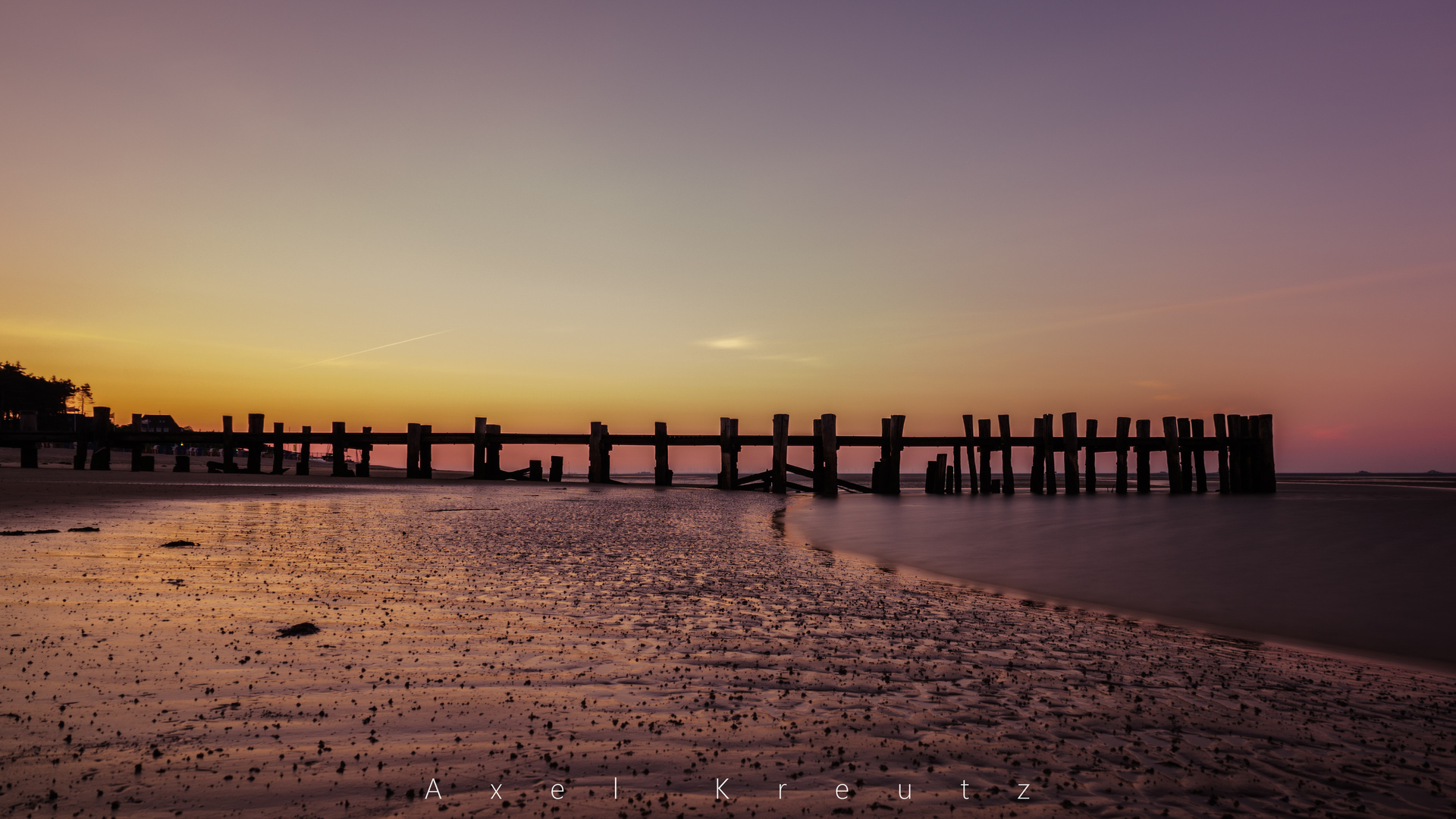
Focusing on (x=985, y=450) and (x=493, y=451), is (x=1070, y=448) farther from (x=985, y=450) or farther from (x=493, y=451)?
(x=493, y=451)

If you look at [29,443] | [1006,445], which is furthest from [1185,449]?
[29,443]

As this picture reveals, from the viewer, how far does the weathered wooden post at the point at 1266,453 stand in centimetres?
2830

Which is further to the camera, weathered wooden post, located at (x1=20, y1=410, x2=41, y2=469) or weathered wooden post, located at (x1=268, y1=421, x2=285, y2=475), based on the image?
weathered wooden post, located at (x1=268, y1=421, x2=285, y2=475)

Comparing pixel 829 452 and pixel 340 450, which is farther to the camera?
pixel 340 450

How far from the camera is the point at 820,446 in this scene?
82.7ft

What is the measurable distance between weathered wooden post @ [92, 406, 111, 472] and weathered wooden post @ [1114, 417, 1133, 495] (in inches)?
1418

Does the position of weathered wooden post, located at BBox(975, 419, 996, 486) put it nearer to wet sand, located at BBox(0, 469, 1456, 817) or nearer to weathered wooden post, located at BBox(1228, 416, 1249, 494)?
weathered wooden post, located at BBox(1228, 416, 1249, 494)

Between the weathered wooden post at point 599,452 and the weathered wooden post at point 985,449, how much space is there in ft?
43.3

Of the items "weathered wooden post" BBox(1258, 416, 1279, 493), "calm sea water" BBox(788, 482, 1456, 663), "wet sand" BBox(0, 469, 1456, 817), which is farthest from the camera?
"weathered wooden post" BBox(1258, 416, 1279, 493)

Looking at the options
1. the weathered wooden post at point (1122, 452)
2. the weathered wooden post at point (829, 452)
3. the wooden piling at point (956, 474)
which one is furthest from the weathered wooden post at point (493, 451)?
the weathered wooden post at point (1122, 452)

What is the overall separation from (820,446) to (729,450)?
301 centimetres

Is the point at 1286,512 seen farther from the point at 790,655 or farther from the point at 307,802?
the point at 307,802

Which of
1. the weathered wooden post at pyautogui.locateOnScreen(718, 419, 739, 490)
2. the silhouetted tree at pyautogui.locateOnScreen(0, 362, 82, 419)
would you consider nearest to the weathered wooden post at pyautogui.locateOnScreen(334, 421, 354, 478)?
the weathered wooden post at pyautogui.locateOnScreen(718, 419, 739, 490)

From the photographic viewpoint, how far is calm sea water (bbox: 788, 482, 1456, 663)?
6.31 meters
